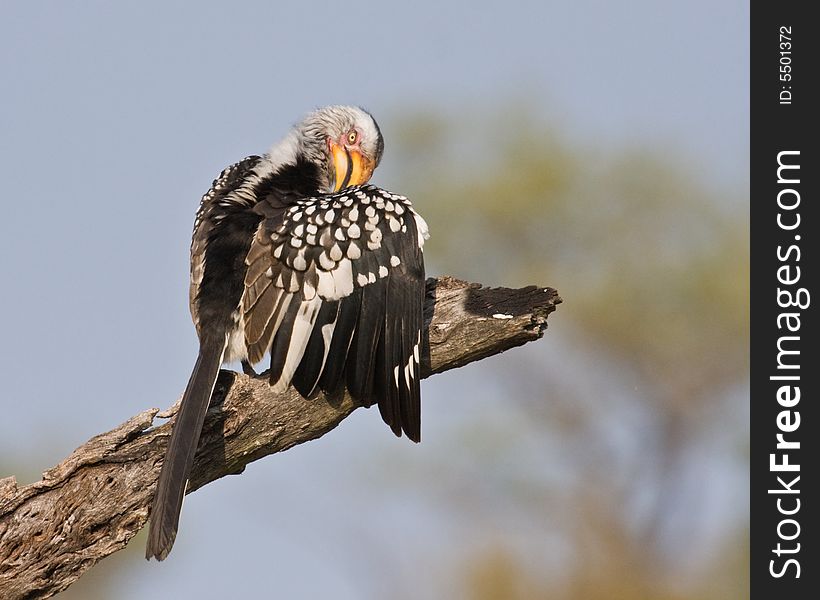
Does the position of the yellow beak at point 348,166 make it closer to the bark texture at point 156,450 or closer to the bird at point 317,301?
the bird at point 317,301

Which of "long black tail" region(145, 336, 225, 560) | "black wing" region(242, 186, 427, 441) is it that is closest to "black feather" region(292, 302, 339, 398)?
"black wing" region(242, 186, 427, 441)

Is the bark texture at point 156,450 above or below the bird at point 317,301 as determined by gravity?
below

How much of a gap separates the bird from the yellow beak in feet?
2.54

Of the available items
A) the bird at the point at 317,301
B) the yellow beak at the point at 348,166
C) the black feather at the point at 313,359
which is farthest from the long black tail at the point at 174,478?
the yellow beak at the point at 348,166

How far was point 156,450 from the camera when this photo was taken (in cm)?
459

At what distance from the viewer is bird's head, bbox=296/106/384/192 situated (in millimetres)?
6180

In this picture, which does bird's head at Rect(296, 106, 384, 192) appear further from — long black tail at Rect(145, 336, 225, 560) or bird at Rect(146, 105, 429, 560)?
long black tail at Rect(145, 336, 225, 560)

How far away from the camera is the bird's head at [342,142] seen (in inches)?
243

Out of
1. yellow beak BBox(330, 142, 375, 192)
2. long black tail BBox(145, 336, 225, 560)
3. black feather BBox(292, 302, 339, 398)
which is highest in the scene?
yellow beak BBox(330, 142, 375, 192)

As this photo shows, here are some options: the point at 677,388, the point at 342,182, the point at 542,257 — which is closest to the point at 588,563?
the point at 677,388

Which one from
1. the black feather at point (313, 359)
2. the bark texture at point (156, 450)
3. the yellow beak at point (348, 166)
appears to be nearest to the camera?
the bark texture at point (156, 450)

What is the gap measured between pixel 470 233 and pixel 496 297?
1352cm

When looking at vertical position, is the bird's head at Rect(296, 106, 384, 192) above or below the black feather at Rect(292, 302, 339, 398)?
above
